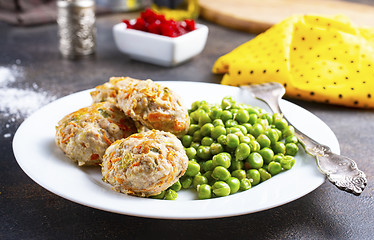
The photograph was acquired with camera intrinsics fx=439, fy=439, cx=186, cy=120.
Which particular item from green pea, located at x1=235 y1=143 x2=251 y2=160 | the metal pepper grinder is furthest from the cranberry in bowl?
green pea, located at x1=235 y1=143 x2=251 y2=160

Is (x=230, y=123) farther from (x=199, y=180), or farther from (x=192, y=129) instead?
(x=199, y=180)

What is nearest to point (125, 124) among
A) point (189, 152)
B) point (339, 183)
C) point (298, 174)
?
point (189, 152)

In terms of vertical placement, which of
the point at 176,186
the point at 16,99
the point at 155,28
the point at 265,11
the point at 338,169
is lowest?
the point at 16,99

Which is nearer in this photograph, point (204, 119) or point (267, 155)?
point (267, 155)

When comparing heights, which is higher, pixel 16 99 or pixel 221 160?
pixel 221 160

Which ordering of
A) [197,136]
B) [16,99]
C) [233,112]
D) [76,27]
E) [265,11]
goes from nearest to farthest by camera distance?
[197,136], [233,112], [16,99], [76,27], [265,11]

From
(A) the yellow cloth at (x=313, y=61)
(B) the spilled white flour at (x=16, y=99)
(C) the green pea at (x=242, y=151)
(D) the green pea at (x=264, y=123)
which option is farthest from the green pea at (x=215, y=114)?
(B) the spilled white flour at (x=16, y=99)

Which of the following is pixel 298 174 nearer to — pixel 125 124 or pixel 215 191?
pixel 215 191

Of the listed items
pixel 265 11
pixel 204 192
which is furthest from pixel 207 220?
pixel 265 11
